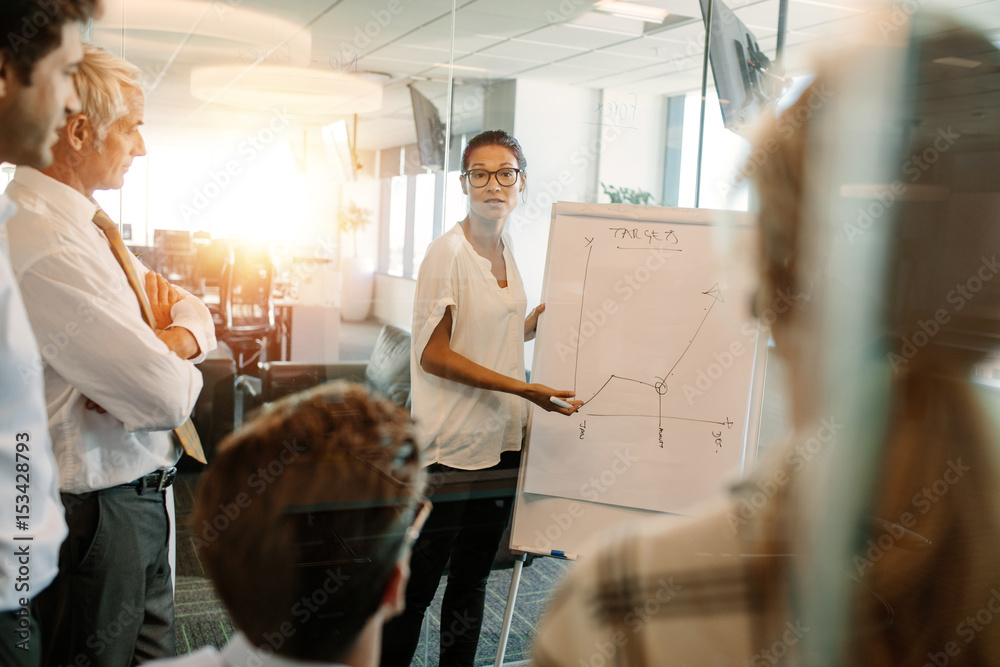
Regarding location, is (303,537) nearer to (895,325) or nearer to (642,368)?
(895,325)

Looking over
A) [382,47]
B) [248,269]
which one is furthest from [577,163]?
[248,269]

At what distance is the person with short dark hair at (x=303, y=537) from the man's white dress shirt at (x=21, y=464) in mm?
190

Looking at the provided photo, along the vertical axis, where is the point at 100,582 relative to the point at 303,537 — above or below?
below

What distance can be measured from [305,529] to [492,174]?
127 centimetres

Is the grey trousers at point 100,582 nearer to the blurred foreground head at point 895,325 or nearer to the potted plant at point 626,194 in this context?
the blurred foreground head at point 895,325

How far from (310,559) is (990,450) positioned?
23.7 inches

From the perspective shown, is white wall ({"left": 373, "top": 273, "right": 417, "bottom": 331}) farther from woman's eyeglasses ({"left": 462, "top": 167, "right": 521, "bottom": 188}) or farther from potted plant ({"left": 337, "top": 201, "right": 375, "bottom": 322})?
woman's eyeglasses ({"left": 462, "top": 167, "right": 521, "bottom": 188})

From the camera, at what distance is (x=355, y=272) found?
3.03 metres

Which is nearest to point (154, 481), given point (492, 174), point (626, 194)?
point (492, 174)

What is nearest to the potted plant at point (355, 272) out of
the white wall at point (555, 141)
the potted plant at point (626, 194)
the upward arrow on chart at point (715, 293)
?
the white wall at point (555, 141)

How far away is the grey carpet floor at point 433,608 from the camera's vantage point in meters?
2.14

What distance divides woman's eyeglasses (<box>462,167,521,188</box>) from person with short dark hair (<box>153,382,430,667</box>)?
115 cm

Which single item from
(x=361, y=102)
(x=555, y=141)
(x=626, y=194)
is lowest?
(x=626, y=194)

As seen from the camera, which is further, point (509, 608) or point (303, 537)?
point (509, 608)
